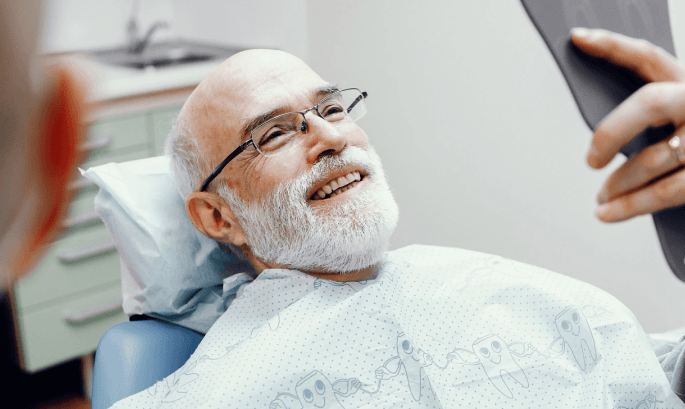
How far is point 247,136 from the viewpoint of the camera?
52.3 inches

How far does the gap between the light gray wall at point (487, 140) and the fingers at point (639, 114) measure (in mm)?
1214

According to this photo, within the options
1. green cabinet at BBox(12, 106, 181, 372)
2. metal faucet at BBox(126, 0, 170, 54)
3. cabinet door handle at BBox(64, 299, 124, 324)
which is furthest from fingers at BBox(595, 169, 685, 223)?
metal faucet at BBox(126, 0, 170, 54)

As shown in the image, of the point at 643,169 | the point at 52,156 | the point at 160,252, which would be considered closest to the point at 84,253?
the point at 160,252

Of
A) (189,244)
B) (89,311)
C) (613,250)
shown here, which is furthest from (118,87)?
(613,250)

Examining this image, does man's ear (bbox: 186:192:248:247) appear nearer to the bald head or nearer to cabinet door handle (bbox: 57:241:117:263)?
the bald head

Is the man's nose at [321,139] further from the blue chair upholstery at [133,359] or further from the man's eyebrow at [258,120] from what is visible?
the blue chair upholstery at [133,359]

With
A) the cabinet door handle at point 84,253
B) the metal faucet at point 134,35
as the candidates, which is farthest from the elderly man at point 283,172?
the metal faucet at point 134,35

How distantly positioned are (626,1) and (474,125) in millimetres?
1489

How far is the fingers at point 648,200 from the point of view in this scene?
67 centimetres

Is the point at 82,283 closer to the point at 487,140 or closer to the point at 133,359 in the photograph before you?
the point at 133,359

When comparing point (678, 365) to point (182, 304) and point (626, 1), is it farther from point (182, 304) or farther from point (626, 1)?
point (182, 304)

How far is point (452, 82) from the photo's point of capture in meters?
2.26

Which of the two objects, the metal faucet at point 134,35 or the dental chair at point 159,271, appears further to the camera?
the metal faucet at point 134,35

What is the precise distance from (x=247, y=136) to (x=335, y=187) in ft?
0.71
